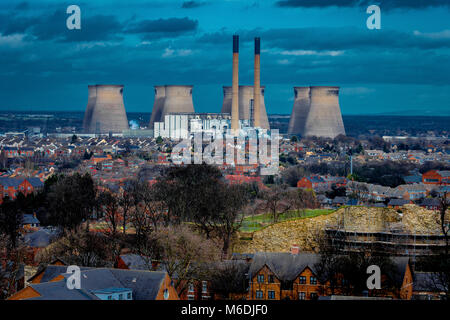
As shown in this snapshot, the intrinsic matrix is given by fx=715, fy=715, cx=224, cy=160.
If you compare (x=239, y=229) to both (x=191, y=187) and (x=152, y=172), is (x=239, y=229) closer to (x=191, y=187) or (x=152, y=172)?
(x=191, y=187)

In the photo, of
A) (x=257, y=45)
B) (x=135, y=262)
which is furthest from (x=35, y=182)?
(x=257, y=45)

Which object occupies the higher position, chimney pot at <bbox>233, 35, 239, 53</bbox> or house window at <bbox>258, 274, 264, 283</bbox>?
chimney pot at <bbox>233, 35, 239, 53</bbox>

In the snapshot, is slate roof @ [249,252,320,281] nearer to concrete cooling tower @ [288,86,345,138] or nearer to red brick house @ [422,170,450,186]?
red brick house @ [422,170,450,186]

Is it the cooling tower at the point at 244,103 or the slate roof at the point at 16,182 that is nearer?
the slate roof at the point at 16,182

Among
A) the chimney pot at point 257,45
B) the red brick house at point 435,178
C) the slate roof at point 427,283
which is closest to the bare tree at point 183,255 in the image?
the slate roof at point 427,283

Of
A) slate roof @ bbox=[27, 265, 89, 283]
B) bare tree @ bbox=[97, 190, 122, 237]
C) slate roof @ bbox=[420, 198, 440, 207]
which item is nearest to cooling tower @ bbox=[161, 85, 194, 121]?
slate roof @ bbox=[420, 198, 440, 207]

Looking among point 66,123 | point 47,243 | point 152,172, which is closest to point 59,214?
point 47,243

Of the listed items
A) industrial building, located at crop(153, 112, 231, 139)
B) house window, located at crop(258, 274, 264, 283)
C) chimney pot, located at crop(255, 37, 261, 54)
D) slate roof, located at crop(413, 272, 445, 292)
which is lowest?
house window, located at crop(258, 274, 264, 283)

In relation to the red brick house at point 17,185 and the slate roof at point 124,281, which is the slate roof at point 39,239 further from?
the red brick house at point 17,185
